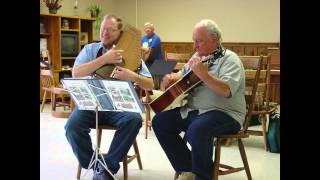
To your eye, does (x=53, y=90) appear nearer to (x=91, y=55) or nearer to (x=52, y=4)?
(x=52, y=4)

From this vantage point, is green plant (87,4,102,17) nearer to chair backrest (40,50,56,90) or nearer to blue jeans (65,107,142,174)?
chair backrest (40,50,56,90)

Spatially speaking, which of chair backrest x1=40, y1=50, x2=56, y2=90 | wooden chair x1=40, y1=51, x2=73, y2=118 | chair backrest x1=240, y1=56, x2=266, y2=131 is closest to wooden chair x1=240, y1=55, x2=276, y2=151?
chair backrest x1=240, y1=56, x2=266, y2=131

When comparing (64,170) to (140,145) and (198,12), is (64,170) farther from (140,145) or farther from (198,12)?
(198,12)

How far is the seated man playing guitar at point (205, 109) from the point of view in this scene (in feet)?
8.35

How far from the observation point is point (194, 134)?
255cm

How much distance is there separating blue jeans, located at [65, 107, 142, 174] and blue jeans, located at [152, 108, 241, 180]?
0.61 feet

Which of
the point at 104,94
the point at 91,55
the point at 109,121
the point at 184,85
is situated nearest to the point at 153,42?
the point at 91,55

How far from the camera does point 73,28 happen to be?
24.8 feet

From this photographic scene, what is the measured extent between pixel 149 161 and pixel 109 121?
0.80 meters

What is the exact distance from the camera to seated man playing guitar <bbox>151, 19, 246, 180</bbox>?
2545 mm

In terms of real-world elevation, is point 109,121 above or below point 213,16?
below

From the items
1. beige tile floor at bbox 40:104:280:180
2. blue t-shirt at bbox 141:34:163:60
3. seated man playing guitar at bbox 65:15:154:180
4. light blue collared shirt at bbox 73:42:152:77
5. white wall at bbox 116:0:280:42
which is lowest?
beige tile floor at bbox 40:104:280:180

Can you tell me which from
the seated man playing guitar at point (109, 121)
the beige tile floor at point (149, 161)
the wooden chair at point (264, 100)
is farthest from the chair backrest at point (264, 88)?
the seated man playing guitar at point (109, 121)
